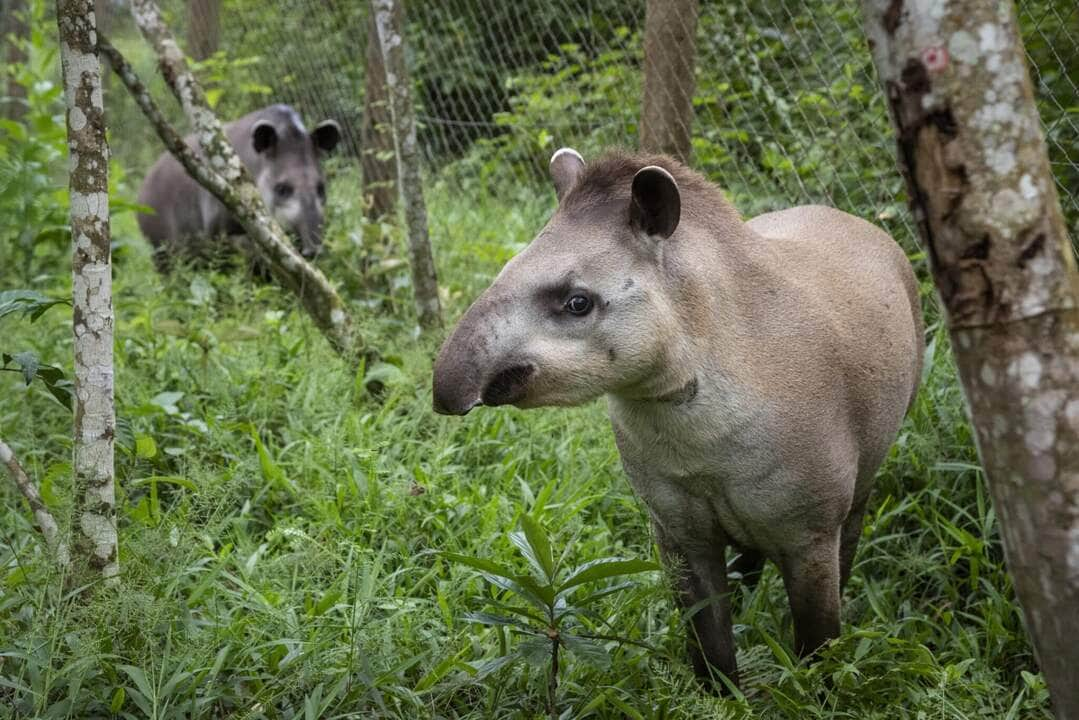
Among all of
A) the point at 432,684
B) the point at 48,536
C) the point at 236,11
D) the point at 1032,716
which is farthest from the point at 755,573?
the point at 236,11

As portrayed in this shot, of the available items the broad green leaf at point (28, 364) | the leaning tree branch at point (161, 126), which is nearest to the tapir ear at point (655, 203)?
the broad green leaf at point (28, 364)

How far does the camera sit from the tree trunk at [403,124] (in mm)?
5316

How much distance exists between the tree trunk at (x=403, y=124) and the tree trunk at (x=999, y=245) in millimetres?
3698

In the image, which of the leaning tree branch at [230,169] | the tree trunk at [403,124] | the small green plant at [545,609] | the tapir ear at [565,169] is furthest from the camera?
the tree trunk at [403,124]

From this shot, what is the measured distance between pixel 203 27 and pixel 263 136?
137 inches

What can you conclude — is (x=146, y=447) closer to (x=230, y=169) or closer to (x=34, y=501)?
(x=34, y=501)

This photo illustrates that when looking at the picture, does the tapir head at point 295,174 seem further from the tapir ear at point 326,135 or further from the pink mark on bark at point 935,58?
the pink mark on bark at point 935,58

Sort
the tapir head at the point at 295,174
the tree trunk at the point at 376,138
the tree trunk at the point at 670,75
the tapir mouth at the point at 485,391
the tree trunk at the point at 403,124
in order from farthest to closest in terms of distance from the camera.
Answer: the tapir head at the point at 295,174, the tree trunk at the point at 376,138, the tree trunk at the point at 670,75, the tree trunk at the point at 403,124, the tapir mouth at the point at 485,391

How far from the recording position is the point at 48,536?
3143mm

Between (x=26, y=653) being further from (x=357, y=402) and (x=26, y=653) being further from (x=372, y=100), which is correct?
(x=372, y=100)

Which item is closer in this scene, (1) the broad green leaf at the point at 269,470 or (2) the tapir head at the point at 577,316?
(2) the tapir head at the point at 577,316

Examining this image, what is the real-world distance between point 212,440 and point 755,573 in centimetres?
218

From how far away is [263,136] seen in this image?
8.06 meters

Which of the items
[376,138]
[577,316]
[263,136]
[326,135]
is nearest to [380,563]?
[577,316]
